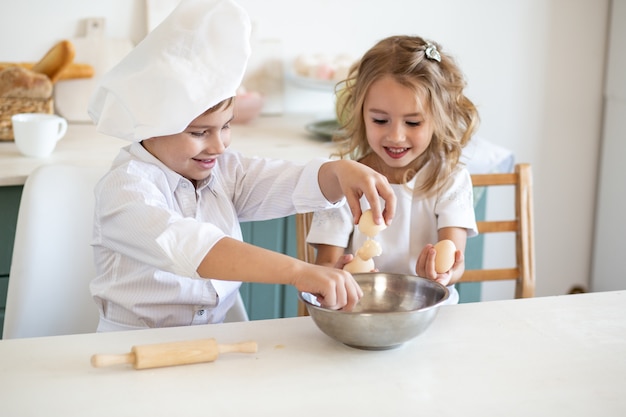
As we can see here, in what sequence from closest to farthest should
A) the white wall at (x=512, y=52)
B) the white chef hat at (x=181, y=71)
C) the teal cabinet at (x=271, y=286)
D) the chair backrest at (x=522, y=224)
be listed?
the white chef hat at (x=181, y=71) → the chair backrest at (x=522, y=224) → the teal cabinet at (x=271, y=286) → the white wall at (x=512, y=52)

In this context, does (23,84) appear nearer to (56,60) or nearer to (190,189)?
(56,60)

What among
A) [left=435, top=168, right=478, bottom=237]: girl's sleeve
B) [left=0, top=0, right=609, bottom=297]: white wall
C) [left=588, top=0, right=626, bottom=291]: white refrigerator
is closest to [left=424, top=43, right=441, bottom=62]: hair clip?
[left=435, top=168, right=478, bottom=237]: girl's sleeve

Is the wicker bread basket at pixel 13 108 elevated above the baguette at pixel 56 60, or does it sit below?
below

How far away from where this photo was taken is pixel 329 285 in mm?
1055

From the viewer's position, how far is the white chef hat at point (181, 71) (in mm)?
1204

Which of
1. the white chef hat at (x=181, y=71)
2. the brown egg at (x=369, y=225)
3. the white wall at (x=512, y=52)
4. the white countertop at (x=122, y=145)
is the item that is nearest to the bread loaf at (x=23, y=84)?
the white countertop at (x=122, y=145)

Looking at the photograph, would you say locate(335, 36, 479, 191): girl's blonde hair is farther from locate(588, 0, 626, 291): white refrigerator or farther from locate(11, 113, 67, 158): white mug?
locate(588, 0, 626, 291): white refrigerator

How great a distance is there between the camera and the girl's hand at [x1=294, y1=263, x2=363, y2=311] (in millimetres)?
1056

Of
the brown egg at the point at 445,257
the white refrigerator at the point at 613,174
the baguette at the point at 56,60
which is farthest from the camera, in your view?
the white refrigerator at the point at 613,174

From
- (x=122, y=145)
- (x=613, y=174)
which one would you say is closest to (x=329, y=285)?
(x=122, y=145)

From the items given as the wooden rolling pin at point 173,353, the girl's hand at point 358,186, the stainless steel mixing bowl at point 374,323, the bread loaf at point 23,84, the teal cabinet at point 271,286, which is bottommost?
the teal cabinet at point 271,286

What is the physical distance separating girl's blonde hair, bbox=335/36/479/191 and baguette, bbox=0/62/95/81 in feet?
3.07

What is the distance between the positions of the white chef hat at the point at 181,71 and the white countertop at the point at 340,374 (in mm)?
314

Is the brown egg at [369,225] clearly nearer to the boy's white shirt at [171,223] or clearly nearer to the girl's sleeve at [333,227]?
the boy's white shirt at [171,223]
